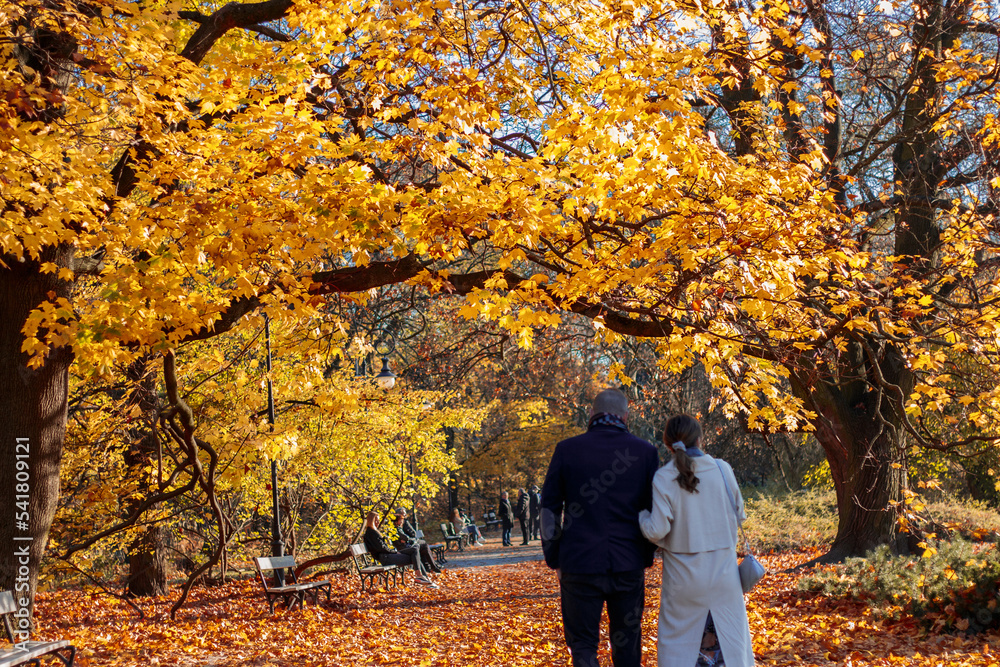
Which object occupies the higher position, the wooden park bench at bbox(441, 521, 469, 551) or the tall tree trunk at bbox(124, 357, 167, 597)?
the tall tree trunk at bbox(124, 357, 167, 597)

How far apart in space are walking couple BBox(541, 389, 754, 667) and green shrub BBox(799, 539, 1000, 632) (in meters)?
4.24

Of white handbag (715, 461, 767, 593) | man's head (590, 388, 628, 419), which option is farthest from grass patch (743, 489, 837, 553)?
man's head (590, 388, 628, 419)

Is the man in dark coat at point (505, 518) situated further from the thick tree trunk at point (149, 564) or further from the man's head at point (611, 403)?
the man's head at point (611, 403)

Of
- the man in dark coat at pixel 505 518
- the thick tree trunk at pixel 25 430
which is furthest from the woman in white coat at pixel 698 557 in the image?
the man in dark coat at pixel 505 518

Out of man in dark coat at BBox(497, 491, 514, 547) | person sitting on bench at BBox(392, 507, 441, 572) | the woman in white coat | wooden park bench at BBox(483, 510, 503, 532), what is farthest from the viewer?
wooden park bench at BBox(483, 510, 503, 532)

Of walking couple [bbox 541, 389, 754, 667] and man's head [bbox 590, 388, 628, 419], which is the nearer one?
walking couple [bbox 541, 389, 754, 667]

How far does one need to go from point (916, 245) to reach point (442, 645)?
344 inches

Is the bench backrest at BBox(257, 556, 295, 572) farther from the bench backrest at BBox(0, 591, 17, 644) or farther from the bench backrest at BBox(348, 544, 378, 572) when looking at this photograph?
the bench backrest at BBox(0, 591, 17, 644)

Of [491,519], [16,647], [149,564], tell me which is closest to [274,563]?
[149,564]

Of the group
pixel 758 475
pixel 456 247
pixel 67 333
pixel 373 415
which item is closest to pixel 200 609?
pixel 373 415

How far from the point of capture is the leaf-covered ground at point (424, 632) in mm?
7449

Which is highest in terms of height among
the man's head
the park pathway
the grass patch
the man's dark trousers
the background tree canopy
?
the background tree canopy

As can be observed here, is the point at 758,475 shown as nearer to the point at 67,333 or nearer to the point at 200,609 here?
the point at 200,609

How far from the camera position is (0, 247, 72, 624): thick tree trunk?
22.1ft
